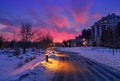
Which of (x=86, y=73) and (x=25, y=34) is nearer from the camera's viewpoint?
(x=86, y=73)

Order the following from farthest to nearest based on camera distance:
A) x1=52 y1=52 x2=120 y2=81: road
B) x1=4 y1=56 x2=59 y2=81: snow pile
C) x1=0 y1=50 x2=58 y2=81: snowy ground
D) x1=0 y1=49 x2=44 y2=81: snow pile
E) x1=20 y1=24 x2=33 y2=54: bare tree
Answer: x1=20 y1=24 x2=33 y2=54: bare tree → x1=0 y1=49 x2=44 y2=81: snow pile → x1=52 y1=52 x2=120 y2=81: road → x1=0 y1=50 x2=58 y2=81: snowy ground → x1=4 y1=56 x2=59 y2=81: snow pile

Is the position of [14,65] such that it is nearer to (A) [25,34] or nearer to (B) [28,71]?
(B) [28,71]

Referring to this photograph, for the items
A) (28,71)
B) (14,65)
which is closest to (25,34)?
(14,65)

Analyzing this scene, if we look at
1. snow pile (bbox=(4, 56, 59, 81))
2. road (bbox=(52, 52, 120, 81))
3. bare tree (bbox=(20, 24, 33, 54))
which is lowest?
road (bbox=(52, 52, 120, 81))

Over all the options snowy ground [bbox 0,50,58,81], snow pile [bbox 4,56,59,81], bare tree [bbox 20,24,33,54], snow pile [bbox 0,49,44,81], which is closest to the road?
snow pile [bbox 4,56,59,81]

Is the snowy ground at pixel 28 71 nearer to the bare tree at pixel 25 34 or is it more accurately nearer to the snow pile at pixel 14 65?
the snow pile at pixel 14 65

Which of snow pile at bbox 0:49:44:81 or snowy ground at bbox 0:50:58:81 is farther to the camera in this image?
snow pile at bbox 0:49:44:81

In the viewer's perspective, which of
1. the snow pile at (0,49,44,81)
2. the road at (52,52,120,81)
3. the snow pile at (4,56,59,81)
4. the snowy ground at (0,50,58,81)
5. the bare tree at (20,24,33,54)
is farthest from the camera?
the bare tree at (20,24,33,54)

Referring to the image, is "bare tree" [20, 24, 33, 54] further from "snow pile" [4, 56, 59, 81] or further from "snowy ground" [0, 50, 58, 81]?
"snow pile" [4, 56, 59, 81]

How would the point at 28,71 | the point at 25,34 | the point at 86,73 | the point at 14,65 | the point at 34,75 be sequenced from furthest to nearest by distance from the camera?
1. the point at 25,34
2. the point at 14,65
3. the point at 86,73
4. the point at 28,71
5. the point at 34,75

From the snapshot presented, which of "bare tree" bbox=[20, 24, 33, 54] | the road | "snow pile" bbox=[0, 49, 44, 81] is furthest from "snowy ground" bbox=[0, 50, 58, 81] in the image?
"bare tree" bbox=[20, 24, 33, 54]

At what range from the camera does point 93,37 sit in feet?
578

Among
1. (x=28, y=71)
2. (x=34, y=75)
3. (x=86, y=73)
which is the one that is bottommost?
(x=86, y=73)

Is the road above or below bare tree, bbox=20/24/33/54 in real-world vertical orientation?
below
